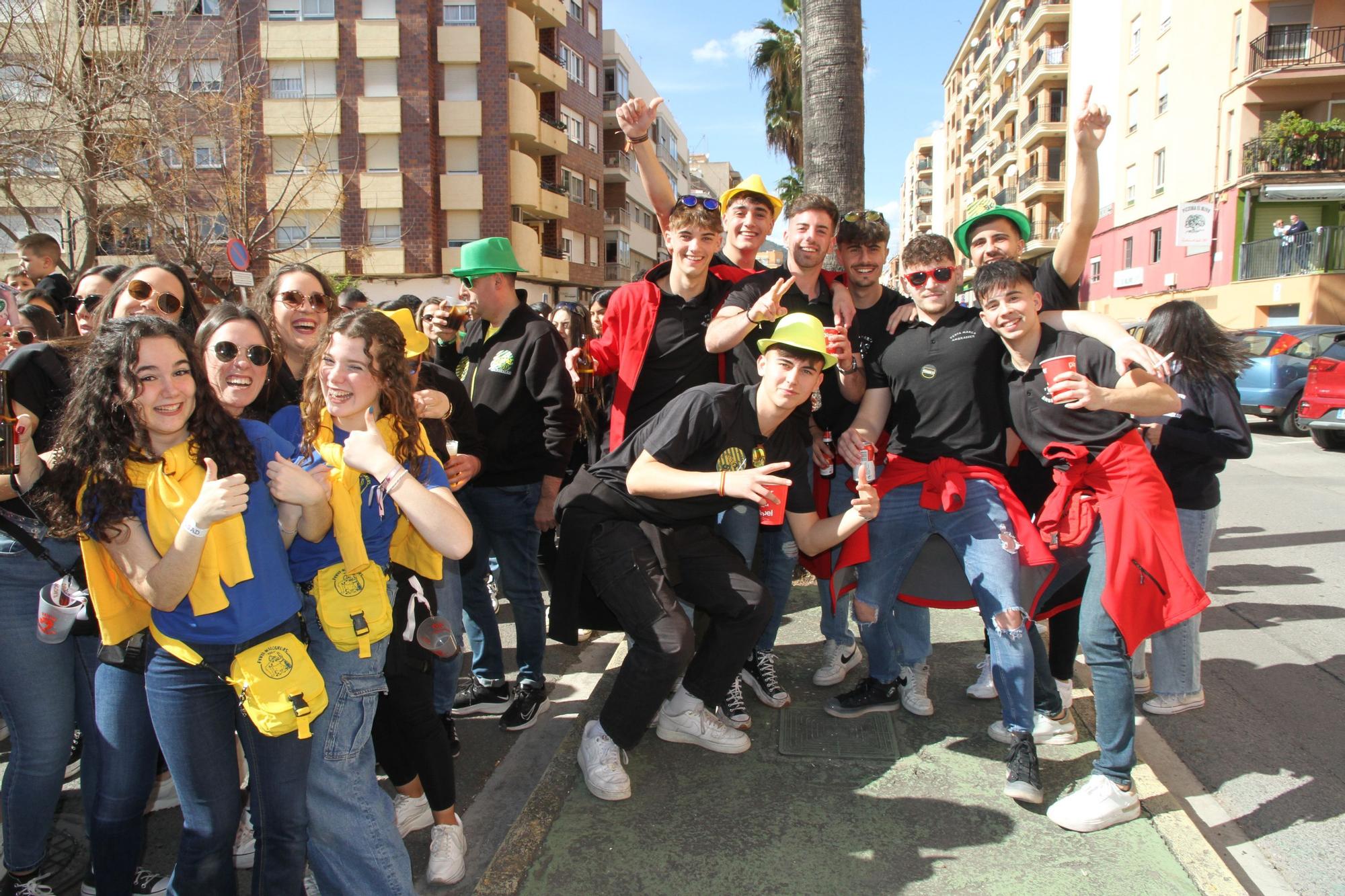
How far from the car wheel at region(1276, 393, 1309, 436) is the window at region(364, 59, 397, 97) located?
95.0 feet

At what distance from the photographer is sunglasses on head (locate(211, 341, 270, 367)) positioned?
8.04 feet

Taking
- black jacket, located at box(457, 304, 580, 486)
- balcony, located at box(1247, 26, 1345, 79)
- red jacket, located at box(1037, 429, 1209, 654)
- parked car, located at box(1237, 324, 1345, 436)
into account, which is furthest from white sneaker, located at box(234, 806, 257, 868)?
balcony, located at box(1247, 26, 1345, 79)

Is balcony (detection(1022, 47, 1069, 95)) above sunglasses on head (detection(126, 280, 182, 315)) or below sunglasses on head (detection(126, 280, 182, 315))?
above

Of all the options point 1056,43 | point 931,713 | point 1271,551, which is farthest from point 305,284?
point 1056,43

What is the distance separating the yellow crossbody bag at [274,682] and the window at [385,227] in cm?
3018

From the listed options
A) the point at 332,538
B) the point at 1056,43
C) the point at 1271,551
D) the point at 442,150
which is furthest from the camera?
the point at 1056,43

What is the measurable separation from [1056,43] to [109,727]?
163 feet

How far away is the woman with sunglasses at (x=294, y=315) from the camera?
3199 mm

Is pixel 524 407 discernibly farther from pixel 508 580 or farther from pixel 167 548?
pixel 167 548

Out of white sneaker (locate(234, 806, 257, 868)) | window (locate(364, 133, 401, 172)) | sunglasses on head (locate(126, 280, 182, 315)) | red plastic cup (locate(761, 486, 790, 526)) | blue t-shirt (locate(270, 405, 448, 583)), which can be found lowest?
white sneaker (locate(234, 806, 257, 868))

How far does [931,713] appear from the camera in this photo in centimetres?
384

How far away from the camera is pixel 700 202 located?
392cm

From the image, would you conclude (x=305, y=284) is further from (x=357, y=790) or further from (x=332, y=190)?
(x=332, y=190)

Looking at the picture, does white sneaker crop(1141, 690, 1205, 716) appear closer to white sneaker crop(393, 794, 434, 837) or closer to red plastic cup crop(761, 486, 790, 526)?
red plastic cup crop(761, 486, 790, 526)
